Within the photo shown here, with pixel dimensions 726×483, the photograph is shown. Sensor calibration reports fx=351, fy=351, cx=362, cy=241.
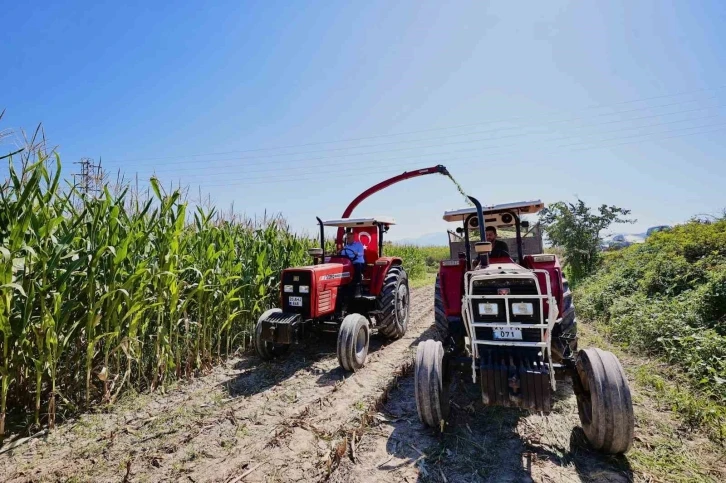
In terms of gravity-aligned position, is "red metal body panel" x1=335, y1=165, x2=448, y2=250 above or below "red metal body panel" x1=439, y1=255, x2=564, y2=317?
above

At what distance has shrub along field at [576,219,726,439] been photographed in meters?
3.50

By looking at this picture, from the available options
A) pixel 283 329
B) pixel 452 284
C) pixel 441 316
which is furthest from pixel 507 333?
pixel 283 329

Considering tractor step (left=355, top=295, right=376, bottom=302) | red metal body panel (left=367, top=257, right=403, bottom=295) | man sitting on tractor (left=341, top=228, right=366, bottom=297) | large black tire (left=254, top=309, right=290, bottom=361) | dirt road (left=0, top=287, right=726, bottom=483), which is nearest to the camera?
dirt road (left=0, top=287, right=726, bottom=483)

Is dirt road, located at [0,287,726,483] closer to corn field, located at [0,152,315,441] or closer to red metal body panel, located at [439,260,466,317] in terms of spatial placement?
corn field, located at [0,152,315,441]

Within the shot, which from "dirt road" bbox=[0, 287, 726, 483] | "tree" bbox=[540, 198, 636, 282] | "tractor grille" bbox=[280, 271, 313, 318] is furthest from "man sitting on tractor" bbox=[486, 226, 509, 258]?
"tree" bbox=[540, 198, 636, 282]

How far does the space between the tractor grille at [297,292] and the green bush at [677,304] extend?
4.32 m

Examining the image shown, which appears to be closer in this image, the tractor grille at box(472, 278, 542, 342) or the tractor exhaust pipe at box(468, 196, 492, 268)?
the tractor grille at box(472, 278, 542, 342)

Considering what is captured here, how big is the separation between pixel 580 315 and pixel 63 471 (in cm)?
834

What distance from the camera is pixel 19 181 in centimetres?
295

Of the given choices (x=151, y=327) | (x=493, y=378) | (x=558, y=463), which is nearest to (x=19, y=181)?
(x=151, y=327)

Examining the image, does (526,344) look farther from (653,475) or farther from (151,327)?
(151,327)

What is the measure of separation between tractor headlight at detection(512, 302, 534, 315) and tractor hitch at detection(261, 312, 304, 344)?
2.72m

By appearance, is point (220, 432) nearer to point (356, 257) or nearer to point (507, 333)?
point (507, 333)

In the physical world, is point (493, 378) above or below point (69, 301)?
below
